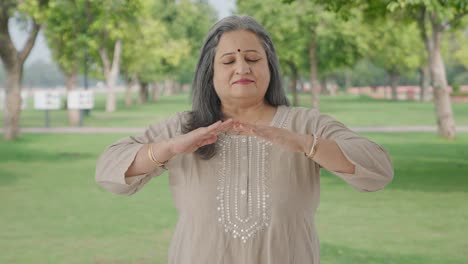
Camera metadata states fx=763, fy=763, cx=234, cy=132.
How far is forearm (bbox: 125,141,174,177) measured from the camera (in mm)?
2791

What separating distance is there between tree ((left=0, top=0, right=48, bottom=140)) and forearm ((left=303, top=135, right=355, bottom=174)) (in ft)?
71.1

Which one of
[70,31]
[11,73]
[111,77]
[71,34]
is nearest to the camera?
[11,73]

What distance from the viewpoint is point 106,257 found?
7859 mm

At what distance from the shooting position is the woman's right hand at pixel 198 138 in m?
2.68

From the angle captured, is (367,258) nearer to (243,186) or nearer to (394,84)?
(243,186)

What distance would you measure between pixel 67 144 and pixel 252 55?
19.6 meters

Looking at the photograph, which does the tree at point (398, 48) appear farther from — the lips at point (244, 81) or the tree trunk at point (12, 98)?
the lips at point (244, 81)

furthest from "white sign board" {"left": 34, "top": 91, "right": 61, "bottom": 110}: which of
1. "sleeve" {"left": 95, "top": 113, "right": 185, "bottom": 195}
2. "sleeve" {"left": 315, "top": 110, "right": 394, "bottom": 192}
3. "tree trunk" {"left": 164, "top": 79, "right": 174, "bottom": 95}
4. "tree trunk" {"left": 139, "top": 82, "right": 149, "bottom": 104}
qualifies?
"tree trunk" {"left": 164, "top": 79, "right": 174, "bottom": 95}

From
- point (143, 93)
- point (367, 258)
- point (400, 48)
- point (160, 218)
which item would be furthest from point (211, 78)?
point (143, 93)

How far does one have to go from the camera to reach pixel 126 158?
9.46ft

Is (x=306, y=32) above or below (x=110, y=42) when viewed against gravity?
above

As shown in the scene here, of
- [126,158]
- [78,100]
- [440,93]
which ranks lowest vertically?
[78,100]

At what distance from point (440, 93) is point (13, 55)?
12987 mm

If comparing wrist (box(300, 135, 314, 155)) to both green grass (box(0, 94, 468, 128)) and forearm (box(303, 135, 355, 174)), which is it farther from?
green grass (box(0, 94, 468, 128))
